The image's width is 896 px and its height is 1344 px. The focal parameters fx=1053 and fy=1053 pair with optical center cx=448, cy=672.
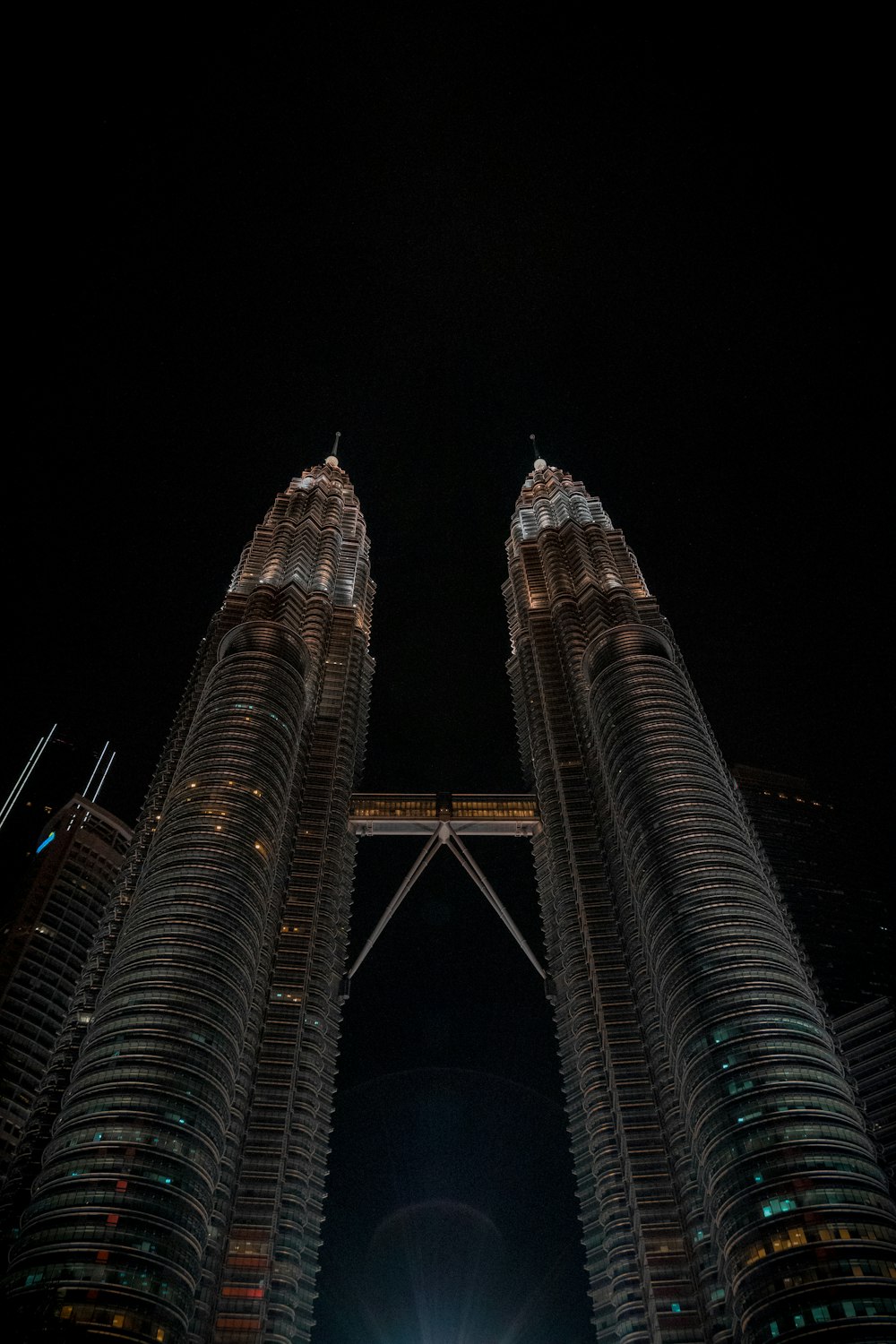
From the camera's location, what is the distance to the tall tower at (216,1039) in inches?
2950

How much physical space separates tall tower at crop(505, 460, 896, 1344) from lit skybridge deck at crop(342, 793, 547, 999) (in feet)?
17.4

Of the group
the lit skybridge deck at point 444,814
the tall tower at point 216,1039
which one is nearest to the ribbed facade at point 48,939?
the tall tower at point 216,1039

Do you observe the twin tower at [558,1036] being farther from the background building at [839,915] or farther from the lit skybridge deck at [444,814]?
the background building at [839,915]

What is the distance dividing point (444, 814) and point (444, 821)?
3.24ft

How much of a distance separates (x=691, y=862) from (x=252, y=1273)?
2138 inches

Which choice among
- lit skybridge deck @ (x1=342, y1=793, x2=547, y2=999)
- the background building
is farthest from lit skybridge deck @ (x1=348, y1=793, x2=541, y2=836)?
the background building

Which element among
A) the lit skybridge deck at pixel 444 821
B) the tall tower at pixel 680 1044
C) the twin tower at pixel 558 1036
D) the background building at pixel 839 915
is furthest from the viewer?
the background building at pixel 839 915

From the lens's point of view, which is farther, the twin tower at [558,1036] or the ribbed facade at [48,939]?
the ribbed facade at [48,939]

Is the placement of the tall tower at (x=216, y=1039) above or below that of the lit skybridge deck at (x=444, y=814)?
below

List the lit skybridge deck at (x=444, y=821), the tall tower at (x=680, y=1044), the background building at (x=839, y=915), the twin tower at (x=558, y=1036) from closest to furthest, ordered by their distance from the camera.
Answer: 1. the twin tower at (x=558, y=1036)
2. the tall tower at (x=680, y=1044)
3. the lit skybridge deck at (x=444, y=821)
4. the background building at (x=839, y=915)

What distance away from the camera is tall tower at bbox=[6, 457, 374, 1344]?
2950 inches

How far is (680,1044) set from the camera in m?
92.0

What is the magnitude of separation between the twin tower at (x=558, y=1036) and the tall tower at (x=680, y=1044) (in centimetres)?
26

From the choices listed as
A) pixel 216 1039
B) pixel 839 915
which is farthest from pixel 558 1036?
pixel 839 915
